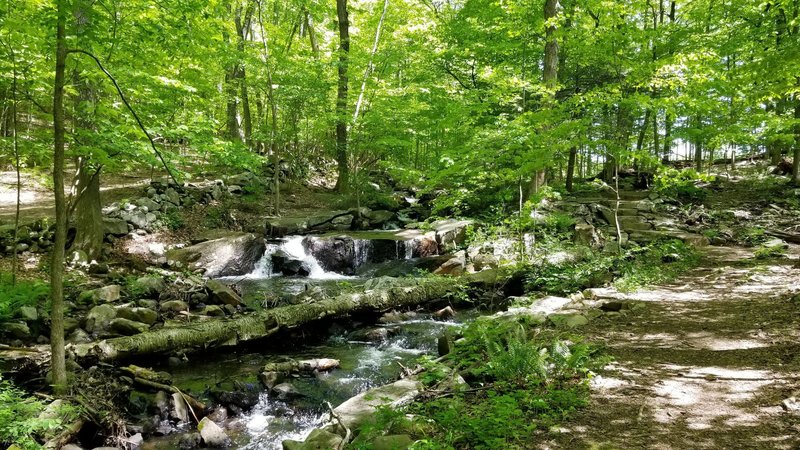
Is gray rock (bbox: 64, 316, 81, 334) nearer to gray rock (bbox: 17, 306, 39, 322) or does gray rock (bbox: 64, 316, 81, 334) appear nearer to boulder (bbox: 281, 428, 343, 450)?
gray rock (bbox: 17, 306, 39, 322)

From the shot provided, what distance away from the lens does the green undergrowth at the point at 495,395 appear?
3006 millimetres

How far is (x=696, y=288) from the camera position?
695 centimetres

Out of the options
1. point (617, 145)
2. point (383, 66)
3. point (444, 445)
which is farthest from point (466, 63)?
point (444, 445)

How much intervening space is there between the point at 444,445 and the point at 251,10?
19.4 m

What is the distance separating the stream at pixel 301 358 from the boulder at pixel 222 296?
11.7 inches

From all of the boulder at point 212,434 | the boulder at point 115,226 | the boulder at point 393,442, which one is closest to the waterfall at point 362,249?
the boulder at point 115,226

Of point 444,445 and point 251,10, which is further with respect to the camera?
point 251,10

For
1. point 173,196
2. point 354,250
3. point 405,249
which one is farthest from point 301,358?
point 173,196

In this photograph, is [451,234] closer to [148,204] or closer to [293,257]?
[293,257]

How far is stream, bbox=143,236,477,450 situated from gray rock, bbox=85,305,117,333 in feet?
4.95

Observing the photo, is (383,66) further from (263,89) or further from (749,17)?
(749,17)

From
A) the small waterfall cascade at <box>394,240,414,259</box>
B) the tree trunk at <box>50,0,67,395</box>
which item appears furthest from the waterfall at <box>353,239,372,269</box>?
the tree trunk at <box>50,0,67,395</box>

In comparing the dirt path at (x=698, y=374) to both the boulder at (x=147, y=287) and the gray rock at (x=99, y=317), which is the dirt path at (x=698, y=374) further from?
the boulder at (x=147, y=287)

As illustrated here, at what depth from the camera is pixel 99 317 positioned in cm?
668
